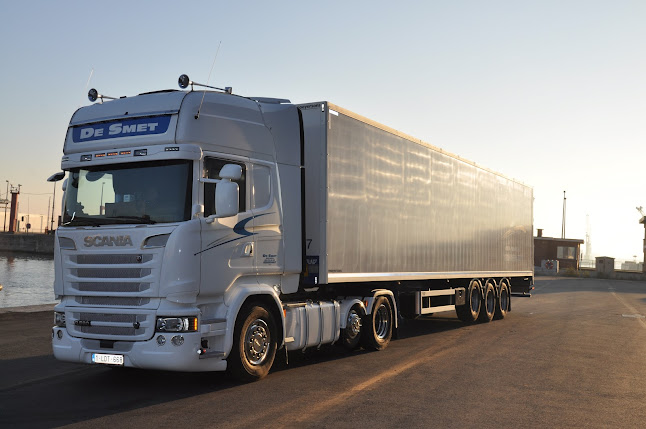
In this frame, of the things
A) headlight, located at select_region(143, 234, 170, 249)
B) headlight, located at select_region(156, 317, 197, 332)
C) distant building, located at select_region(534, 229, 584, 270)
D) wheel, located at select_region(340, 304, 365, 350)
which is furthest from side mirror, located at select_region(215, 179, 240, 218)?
distant building, located at select_region(534, 229, 584, 270)

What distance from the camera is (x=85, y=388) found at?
834cm

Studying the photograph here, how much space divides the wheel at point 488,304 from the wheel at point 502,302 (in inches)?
12.7

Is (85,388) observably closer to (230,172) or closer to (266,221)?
(266,221)

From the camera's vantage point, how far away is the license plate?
7855 millimetres

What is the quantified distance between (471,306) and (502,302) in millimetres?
2670

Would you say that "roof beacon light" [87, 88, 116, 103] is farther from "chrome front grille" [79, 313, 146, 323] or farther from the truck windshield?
"chrome front grille" [79, 313, 146, 323]

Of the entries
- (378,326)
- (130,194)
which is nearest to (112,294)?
(130,194)

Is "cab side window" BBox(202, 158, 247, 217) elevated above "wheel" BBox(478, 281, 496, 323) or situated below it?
above

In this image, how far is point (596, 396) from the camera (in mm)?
8156

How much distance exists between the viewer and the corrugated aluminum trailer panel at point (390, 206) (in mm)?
10328

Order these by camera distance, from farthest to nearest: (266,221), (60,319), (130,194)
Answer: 1. (266,221)
2. (60,319)
3. (130,194)

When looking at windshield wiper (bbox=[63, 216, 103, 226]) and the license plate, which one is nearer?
the license plate

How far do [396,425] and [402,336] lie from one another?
26.3 feet

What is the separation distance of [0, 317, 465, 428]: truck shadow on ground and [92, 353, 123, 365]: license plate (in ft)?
1.28
